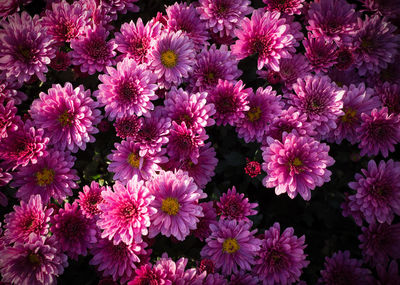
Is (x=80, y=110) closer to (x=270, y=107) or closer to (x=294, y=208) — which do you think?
(x=270, y=107)

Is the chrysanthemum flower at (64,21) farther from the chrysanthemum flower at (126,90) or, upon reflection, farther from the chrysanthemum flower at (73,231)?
the chrysanthemum flower at (73,231)

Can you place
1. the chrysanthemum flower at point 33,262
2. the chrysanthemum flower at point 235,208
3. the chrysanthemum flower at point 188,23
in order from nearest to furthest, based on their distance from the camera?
the chrysanthemum flower at point 33,262, the chrysanthemum flower at point 235,208, the chrysanthemum flower at point 188,23

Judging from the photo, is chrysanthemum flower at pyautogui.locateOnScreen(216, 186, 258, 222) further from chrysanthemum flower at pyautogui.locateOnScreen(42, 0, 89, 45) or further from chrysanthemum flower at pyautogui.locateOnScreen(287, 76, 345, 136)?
chrysanthemum flower at pyautogui.locateOnScreen(42, 0, 89, 45)

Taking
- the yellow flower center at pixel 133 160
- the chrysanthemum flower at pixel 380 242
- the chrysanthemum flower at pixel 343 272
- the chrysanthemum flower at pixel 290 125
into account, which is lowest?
the chrysanthemum flower at pixel 343 272

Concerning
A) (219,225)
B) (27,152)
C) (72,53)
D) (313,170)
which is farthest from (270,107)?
(27,152)

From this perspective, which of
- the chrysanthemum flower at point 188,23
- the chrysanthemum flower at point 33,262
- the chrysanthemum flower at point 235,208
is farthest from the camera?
the chrysanthemum flower at point 188,23

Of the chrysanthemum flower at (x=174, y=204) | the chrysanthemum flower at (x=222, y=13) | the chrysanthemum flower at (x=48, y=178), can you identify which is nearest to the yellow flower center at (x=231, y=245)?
the chrysanthemum flower at (x=174, y=204)
